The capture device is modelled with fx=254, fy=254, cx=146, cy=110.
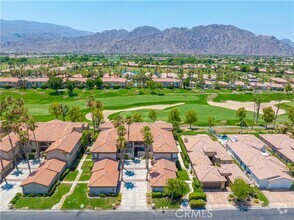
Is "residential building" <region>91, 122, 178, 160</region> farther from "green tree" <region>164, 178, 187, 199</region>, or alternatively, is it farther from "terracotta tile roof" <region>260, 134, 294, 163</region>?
"terracotta tile roof" <region>260, 134, 294, 163</region>

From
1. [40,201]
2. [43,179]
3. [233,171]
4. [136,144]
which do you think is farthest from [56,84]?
[233,171]

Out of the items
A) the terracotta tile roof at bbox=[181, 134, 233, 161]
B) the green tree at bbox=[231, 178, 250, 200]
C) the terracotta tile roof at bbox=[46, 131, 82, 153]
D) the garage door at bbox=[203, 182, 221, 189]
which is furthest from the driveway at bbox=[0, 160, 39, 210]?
the green tree at bbox=[231, 178, 250, 200]

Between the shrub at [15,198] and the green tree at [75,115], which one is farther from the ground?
the green tree at [75,115]

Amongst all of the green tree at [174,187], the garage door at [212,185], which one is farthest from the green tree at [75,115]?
the garage door at [212,185]

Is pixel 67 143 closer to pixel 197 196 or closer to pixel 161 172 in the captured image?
pixel 161 172

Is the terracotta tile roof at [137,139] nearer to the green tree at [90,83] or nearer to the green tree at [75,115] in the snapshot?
the green tree at [75,115]

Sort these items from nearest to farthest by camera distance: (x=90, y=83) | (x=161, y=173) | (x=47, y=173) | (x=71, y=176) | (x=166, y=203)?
(x=166, y=203), (x=47, y=173), (x=161, y=173), (x=71, y=176), (x=90, y=83)
